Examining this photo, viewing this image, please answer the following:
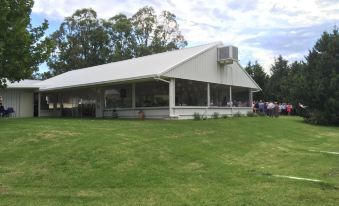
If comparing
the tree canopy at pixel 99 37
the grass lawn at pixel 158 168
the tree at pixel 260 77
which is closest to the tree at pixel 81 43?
the tree canopy at pixel 99 37

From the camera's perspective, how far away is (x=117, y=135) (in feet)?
53.1

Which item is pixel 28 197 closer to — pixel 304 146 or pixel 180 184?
pixel 180 184

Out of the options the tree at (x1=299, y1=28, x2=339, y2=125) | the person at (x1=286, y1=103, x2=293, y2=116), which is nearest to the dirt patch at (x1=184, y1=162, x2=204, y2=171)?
the tree at (x1=299, y1=28, x2=339, y2=125)

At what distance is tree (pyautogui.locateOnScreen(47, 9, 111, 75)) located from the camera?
5912 centimetres

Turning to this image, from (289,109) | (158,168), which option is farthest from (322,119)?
(158,168)

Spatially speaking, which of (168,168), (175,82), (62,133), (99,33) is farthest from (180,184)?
(99,33)

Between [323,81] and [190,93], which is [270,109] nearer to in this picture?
[323,81]

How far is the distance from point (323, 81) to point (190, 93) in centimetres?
1148

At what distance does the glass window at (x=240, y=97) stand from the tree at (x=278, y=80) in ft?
38.7

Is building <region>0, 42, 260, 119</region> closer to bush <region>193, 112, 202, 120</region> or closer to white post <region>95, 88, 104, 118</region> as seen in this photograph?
white post <region>95, 88, 104, 118</region>

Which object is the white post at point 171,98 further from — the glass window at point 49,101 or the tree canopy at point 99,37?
the tree canopy at point 99,37

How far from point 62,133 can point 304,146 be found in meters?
9.91

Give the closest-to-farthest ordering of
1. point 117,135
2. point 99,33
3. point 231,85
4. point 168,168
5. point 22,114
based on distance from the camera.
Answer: point 168,168, point 117,135, point 231,85, point 22,114, point 99,33

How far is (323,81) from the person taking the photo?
32062 millimetres
